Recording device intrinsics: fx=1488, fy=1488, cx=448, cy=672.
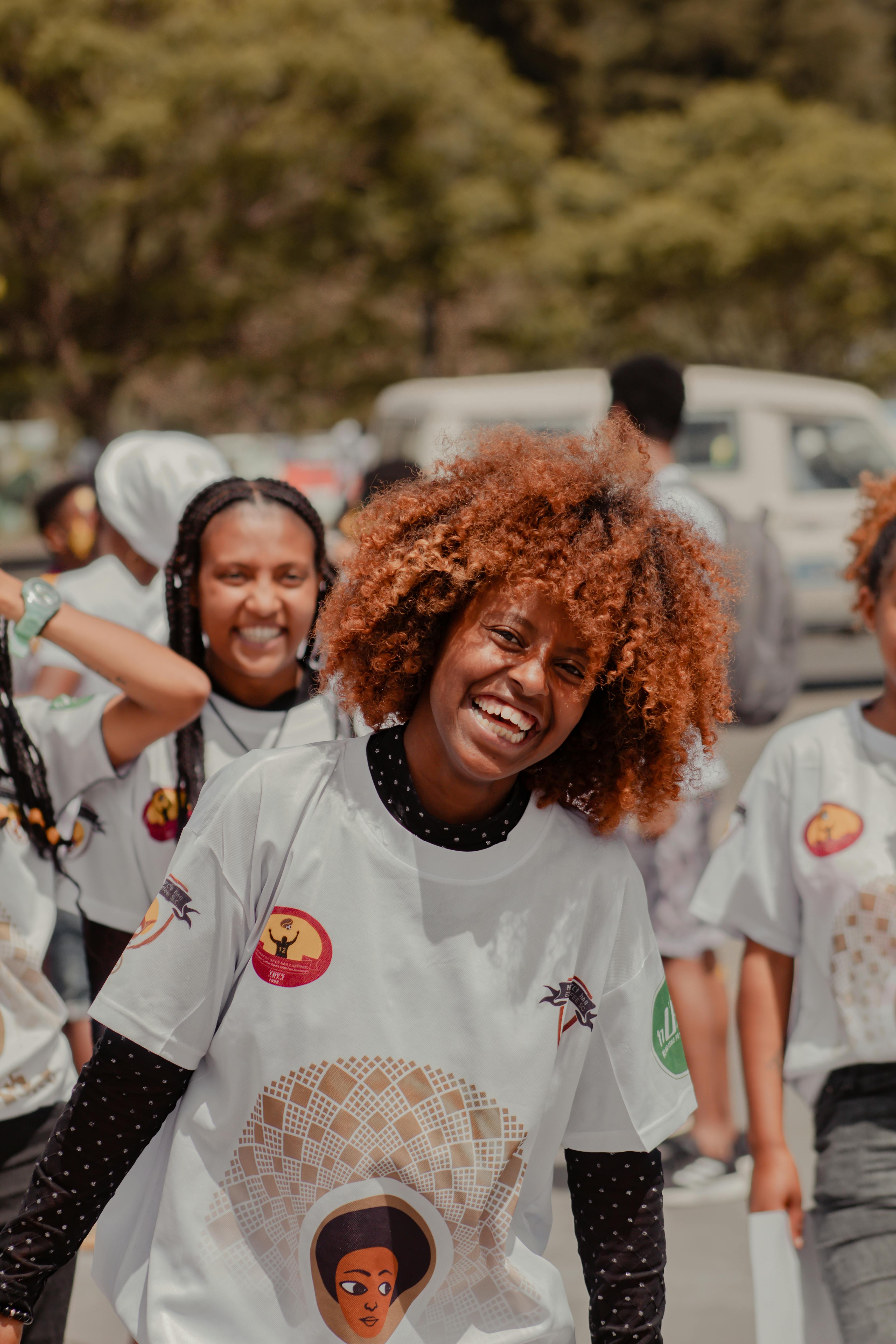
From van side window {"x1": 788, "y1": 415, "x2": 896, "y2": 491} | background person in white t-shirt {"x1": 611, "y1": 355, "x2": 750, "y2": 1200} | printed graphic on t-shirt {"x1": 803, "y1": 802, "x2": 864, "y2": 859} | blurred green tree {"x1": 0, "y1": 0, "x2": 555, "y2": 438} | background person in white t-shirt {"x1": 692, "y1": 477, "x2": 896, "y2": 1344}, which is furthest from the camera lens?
blurred green tree {"x1": 0, "y1": 0, "x2": 555, "y2": 438}

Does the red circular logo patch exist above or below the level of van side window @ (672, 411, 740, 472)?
below

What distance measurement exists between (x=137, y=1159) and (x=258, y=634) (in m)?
1.10

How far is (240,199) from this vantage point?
59.7ft

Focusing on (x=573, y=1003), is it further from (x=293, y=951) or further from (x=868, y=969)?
(x=868, y=969)

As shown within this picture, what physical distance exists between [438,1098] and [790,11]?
45718 millimetres

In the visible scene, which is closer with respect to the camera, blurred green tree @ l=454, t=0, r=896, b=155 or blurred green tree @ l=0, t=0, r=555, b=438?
blurred green tree @ l=0, t=0, r=555, b=438

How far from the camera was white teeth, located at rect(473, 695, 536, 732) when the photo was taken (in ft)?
5.21

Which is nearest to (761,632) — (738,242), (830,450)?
(830,450)

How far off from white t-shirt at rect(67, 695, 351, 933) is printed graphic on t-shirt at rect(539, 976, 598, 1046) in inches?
36.1

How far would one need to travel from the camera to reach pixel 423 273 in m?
21.3

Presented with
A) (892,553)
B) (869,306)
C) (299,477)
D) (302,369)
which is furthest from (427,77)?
(892,553)

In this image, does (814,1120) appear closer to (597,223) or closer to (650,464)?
(650,464)

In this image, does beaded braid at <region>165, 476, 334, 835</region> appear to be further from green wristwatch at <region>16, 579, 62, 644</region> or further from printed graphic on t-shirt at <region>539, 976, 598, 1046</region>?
printed graphic on t-shirt at <region>539, 976, 598, 1046</region>

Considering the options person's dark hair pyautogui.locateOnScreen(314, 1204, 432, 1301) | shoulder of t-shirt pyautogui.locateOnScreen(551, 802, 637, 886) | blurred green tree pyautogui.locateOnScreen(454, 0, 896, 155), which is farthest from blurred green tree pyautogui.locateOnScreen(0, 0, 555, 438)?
blurred green tree pyautogui.locateOnScreen(454, 0, 896, 155)
